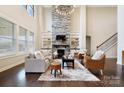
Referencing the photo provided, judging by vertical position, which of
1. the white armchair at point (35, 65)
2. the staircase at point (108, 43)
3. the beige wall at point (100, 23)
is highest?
the beige wall at point (100, 23)

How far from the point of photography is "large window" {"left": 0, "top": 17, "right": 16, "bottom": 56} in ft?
26.2

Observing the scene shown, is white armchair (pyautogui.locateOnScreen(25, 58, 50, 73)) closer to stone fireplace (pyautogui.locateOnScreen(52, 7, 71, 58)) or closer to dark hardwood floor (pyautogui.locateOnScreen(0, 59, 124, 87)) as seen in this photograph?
dark hardwood floor (pyautogui.locateOnScreen(0, 59, 124, 87))

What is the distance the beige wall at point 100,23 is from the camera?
16766 millimetres

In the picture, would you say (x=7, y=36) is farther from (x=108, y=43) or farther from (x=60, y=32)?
(x=108, y=43)

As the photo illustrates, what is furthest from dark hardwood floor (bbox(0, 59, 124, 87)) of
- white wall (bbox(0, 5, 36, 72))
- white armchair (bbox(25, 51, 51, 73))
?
white wall (bbox(0, 5, 36, 72))

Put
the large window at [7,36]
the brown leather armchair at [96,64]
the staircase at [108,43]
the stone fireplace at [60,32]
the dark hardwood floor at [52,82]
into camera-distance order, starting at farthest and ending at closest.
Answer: the stone fireplace at [60,32] → the staircase at [108,43] → the large window at [7,36] → the brown leather armchair at [96,64] → the dark hardwood floor at [52,82]

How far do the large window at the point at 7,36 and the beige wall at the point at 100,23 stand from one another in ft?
29.8

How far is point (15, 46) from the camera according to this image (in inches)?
384

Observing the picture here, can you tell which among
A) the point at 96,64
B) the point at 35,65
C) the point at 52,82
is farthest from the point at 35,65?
the point at 96,64

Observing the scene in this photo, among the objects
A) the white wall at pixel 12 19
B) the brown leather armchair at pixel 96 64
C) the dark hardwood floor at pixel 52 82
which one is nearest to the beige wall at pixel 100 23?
the white wall at pixel 12 19

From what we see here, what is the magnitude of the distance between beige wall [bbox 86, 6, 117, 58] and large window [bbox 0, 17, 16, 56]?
29.8 ft

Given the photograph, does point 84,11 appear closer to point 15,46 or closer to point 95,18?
point 95,18

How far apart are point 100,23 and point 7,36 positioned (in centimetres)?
1043

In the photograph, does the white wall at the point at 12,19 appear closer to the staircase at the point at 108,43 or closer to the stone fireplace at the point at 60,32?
the stone fireplace at the point at 60,32
